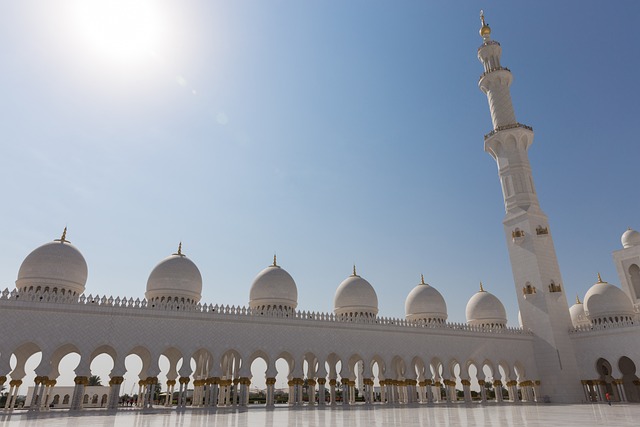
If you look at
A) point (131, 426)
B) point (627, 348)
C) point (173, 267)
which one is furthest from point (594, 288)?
point (131, 426)

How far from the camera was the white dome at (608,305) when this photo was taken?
24141mm

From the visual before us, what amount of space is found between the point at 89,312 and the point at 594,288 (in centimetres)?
2544

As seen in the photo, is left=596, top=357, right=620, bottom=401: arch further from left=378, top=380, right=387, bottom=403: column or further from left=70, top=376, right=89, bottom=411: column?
left=70, top=376, right=89, bottom=411: column

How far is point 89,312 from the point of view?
1641 cm

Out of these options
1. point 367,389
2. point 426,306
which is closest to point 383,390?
point 367,389

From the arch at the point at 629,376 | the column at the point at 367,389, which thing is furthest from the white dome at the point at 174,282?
the arch at the point at 629,376

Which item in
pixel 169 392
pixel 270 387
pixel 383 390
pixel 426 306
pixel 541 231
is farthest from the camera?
pixel 426 306

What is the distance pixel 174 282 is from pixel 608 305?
2256 cm

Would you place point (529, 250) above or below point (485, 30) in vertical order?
below

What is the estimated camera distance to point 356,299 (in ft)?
79.9

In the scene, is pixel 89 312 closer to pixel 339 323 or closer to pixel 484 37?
pixel 339 323

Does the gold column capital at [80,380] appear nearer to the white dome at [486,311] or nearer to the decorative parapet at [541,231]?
the white dome at [486,311]

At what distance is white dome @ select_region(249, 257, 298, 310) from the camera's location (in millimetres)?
22281

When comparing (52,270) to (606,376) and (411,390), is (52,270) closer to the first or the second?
(411,390)
